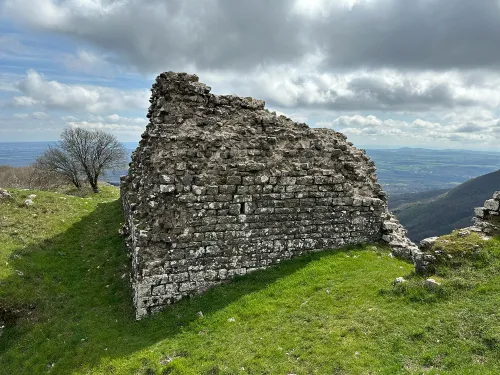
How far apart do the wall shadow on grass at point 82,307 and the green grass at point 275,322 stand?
0.04 m

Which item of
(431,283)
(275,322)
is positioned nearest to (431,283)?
(431,283)

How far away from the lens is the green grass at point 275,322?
27.0ft

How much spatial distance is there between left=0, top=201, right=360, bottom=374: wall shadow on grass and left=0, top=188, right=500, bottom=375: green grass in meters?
0.04

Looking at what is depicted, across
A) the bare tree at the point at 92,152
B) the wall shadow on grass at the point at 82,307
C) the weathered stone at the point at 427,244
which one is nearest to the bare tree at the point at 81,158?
the bare tree at the point at 92,152

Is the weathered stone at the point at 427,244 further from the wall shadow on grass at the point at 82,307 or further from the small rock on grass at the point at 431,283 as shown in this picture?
the wall shadow on grass at the point at 82,307

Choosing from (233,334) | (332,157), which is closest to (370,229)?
(332,157)

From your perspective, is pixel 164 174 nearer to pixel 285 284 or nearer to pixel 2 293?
pixel 285 284

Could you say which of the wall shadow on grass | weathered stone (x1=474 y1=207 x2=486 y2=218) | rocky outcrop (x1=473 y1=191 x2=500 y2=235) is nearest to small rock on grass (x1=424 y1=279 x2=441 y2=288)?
rocky outcrop (x1=473 y1=191 x2=500 y2=235)

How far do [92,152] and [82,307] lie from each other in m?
40.7

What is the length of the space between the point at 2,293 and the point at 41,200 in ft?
37.2

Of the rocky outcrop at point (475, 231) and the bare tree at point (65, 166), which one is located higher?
the bare tree at point (65, 166)

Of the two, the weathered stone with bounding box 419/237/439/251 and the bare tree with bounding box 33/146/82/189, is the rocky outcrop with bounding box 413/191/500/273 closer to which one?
the weathered stone with bounding box 419/237/439/251

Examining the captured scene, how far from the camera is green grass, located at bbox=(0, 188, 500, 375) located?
27.0 feet

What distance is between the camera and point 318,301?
1110 cm
